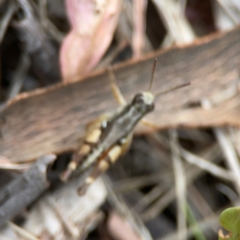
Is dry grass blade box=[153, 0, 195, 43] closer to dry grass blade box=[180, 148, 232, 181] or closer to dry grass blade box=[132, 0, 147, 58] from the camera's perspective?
dry grass blade box=[132, 0, 147, 58]

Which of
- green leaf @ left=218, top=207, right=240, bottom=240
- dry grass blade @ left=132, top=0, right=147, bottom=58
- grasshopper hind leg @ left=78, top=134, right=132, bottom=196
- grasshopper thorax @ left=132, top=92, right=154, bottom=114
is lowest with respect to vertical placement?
green leaf @ left=218, top=207, right=240, bottom=240

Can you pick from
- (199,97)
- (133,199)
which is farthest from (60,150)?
(199,97)

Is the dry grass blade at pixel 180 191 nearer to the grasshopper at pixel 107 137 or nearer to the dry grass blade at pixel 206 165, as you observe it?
the dry grass blade at pixel 206 165

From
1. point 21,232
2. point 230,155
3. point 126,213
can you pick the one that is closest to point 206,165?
point 230,155

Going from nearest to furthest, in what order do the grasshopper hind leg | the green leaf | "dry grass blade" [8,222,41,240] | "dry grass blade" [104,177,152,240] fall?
the green leaf → "dry grass blade" [8,222,41,240] → the grasshopper hind leg → "dry grass blade" [104,177,152,240]

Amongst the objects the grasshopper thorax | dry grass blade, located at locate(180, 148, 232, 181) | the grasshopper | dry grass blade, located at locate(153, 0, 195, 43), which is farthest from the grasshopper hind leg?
dry grass blade, located at locate(153, 0, 195, 43)

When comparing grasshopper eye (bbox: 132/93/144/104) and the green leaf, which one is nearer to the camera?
the green leaf

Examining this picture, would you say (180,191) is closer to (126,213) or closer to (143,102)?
(126,213)
